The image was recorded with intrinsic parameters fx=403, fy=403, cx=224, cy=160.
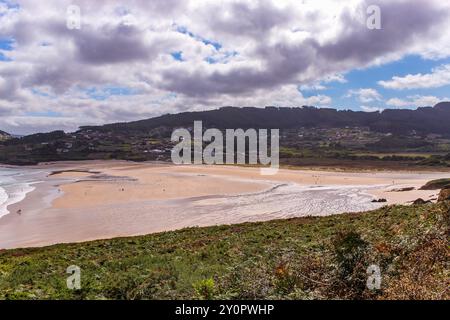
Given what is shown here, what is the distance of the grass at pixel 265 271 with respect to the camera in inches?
365

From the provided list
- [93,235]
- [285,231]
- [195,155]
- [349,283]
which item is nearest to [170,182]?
[93,235]

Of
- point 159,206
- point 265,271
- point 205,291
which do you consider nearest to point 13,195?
point 159,206

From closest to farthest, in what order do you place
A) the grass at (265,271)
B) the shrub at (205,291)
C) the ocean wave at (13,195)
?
the shrub at (205,291) → the grass at (265,271) → the ocean wave at (13,195)

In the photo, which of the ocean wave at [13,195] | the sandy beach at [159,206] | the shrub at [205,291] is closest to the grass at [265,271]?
the shrub at [205,291]

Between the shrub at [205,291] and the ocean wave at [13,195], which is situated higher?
the shrub at [205,291]

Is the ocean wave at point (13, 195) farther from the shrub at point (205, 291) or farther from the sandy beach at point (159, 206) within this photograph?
the shrub at point (205, 291)

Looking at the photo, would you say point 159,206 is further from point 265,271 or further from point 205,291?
point 205,291

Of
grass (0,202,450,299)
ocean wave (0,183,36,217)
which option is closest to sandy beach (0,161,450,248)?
ocean wave (0,183,36,217)

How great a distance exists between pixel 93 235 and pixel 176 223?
7070mm

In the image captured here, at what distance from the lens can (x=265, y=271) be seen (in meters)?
11.5

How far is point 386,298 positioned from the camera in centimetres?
820

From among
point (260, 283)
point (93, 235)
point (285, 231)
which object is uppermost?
point (260, 283)

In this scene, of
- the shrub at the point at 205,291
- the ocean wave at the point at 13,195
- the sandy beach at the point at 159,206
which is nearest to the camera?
the shrub at the point at 205,291
